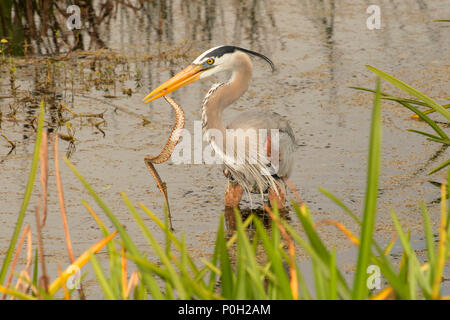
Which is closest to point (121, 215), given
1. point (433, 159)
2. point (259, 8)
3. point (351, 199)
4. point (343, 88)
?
point (351, 199)

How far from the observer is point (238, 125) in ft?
16.7

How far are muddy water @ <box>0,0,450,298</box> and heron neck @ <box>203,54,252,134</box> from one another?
1.76 feet

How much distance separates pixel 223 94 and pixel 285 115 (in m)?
1.76

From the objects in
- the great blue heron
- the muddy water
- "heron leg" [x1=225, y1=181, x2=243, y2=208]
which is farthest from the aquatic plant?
"heron leg" [x1=225, y1=181, x2=243, y2=208]

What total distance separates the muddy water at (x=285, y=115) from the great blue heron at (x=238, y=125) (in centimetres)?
22

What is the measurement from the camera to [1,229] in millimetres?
4766

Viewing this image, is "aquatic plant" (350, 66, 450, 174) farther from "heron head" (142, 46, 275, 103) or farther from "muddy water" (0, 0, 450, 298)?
"heron head" (142, 46, 275, 103)

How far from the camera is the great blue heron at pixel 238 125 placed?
504 cm

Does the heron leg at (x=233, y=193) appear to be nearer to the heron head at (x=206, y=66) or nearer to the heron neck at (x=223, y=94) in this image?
the heron neck at (x=223, y=94)

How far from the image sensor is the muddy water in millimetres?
5000

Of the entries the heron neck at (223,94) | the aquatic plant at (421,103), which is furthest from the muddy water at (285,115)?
the aquatic plant at (421,103)

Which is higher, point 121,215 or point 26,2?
point 26,2
